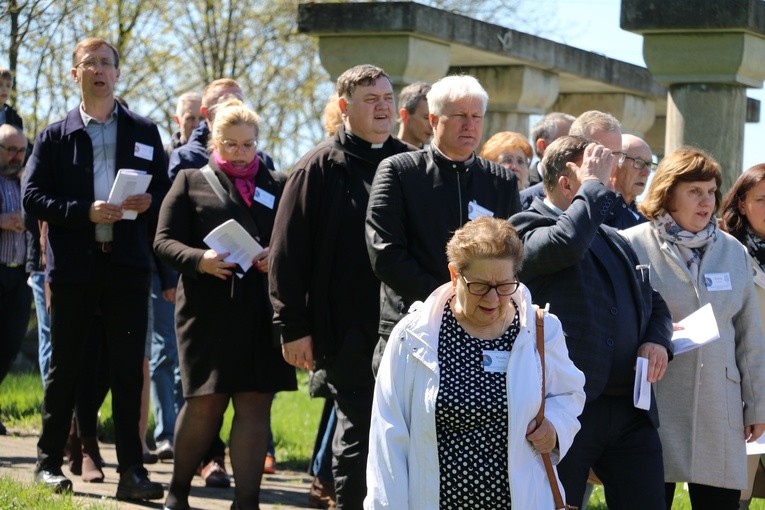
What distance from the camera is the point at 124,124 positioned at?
8.41m

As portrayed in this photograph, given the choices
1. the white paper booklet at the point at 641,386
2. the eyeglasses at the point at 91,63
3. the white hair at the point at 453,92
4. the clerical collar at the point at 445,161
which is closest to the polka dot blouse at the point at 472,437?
the white paper booklet at the point at 641,386

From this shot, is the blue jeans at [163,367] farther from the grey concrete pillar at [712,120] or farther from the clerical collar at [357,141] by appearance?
the grey concrete pillar at [712,120]

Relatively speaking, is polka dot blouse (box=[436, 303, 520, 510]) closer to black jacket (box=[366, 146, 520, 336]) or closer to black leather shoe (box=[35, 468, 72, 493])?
black jacket (box=[366, 146, 520, 336])

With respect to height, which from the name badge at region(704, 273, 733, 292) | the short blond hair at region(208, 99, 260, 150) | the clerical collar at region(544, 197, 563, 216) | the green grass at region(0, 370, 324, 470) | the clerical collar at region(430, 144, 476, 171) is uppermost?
the short blond hair at region(208, 99, 260, 150)

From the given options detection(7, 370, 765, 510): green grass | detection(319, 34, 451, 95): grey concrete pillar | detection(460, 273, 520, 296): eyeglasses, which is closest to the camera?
detection(460, 273, 520, 296): eyeglasses

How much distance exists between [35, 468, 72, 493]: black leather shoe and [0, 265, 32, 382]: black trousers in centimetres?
192

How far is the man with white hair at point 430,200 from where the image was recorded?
6.50m

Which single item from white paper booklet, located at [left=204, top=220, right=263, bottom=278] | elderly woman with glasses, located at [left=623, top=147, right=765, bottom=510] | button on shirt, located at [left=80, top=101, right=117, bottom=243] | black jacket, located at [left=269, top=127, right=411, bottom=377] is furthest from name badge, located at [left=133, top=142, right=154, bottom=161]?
elderly woman with glasses, located at [left=623, top=147, right=765, bottom=510]

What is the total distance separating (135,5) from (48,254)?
35.5 feet

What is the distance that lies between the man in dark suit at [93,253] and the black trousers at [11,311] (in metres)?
1.80

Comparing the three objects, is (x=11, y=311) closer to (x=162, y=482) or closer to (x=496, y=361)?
(x=162, y=482)

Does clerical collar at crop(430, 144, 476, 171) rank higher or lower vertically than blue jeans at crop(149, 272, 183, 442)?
higher

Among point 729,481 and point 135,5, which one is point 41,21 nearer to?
point 135,5

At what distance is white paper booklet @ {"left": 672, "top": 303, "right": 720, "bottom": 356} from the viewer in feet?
21.0
